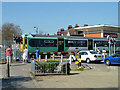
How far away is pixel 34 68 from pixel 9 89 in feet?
11.9

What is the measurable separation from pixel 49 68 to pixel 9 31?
51.0m

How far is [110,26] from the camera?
50344 millimetres

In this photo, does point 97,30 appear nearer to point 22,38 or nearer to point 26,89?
point 22,38

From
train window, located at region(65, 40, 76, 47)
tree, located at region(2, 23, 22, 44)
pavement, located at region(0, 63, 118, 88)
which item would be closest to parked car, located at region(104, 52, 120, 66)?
pavement, located at region(0, 63, 118, 88)

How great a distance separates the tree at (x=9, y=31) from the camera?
195ft

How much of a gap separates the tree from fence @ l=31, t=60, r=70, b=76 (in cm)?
4898

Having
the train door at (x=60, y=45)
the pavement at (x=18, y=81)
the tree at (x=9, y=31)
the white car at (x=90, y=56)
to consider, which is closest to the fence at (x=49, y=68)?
the pavement at (x=18, y=81)

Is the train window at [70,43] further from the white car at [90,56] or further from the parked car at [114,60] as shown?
the parked car at [114,60]

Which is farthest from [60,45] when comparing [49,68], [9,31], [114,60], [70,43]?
[9,31]

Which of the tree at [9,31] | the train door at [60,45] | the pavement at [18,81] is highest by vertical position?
the tree at [9,31]

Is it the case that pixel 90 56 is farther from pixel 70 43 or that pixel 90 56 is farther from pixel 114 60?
pixel 70 43

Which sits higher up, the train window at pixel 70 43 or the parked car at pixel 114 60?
the train window at pixel 70 43

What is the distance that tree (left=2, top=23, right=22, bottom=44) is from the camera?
59.4 m

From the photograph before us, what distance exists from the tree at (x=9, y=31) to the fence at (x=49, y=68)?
49.0 meters
